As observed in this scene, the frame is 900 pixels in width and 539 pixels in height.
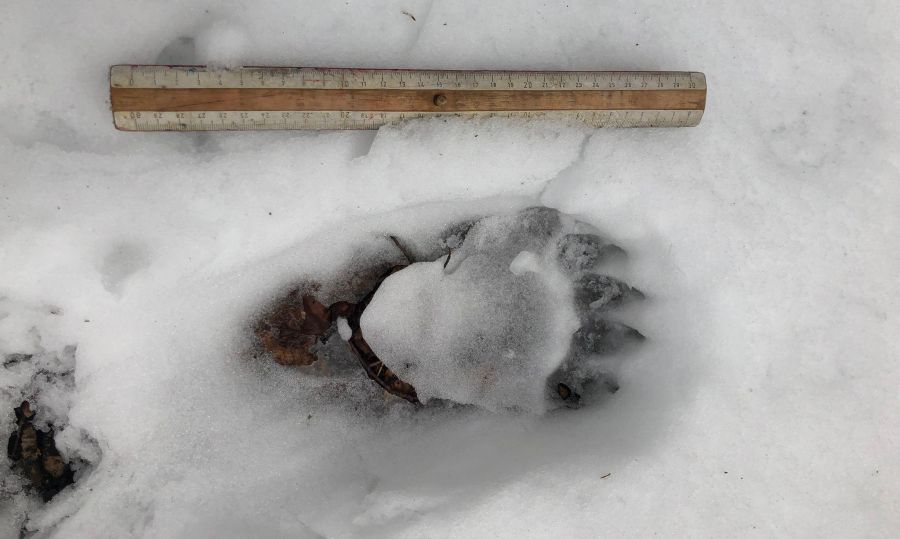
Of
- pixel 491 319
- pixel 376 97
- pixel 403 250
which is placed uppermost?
pixel 376 97

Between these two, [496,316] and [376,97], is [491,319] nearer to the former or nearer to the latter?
[496,316]

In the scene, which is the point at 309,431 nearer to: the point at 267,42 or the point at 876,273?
the point at 267,42

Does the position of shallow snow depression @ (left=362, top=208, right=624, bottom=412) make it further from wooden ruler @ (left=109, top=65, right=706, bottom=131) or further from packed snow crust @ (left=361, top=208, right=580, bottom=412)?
wooden ruler @ (left=109, top=65, right=706, bottom=131)

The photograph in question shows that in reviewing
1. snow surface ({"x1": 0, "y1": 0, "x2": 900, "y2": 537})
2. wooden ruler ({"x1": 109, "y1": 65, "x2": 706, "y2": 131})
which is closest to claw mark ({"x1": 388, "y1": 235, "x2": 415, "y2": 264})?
snow surface ({"x1": 0, "y1": 0, "x2": 900, "y2": 537})

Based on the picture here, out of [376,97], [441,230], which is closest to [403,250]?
[441,230]

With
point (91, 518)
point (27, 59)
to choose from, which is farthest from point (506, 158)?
point (91, 518)

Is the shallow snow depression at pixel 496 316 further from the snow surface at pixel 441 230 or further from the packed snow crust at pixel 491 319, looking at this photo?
the snow surface at pixel 441 230

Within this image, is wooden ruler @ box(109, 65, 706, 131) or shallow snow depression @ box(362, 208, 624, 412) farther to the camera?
shallow snow depression @ box(362, 208, 624, 412)
